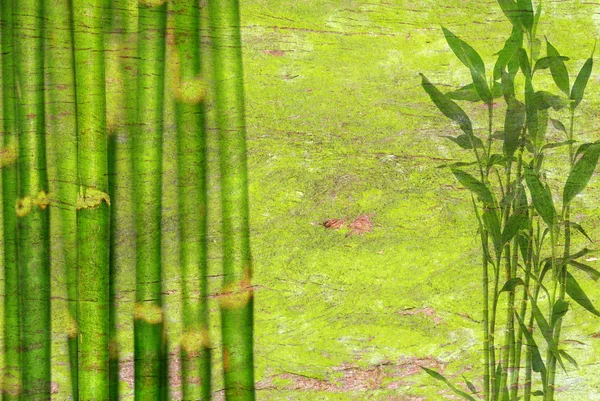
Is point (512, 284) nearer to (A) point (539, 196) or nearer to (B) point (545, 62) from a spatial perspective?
(A) point (539, 196)

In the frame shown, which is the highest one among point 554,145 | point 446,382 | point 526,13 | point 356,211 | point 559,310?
point 526,13

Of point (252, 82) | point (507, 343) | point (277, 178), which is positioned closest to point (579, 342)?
point (507, 343)

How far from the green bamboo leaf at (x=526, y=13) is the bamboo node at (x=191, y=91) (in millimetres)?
555

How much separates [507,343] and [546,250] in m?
0.17

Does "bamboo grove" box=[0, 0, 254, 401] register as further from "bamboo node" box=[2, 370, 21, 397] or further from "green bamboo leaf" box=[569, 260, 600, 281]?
"green bamboo leaf" box=[569, 260, 600, 281]

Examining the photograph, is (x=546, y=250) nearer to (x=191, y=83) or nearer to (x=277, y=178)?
(x=277, y=178)

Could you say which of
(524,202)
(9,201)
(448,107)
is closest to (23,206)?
(9,201)

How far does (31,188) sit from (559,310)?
90 cm

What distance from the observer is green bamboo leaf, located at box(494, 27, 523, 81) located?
1034mm

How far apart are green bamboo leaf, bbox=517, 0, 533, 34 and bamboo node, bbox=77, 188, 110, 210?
0.76 metres

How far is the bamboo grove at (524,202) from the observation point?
1024 mm

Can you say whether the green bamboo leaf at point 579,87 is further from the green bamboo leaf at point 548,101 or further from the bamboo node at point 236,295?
the bamboo node at point 236,295

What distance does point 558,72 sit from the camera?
104cm

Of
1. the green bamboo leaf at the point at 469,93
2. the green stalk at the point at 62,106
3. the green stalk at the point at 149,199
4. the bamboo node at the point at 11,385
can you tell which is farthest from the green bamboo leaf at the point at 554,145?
the bamboo node at the point at 11,385
